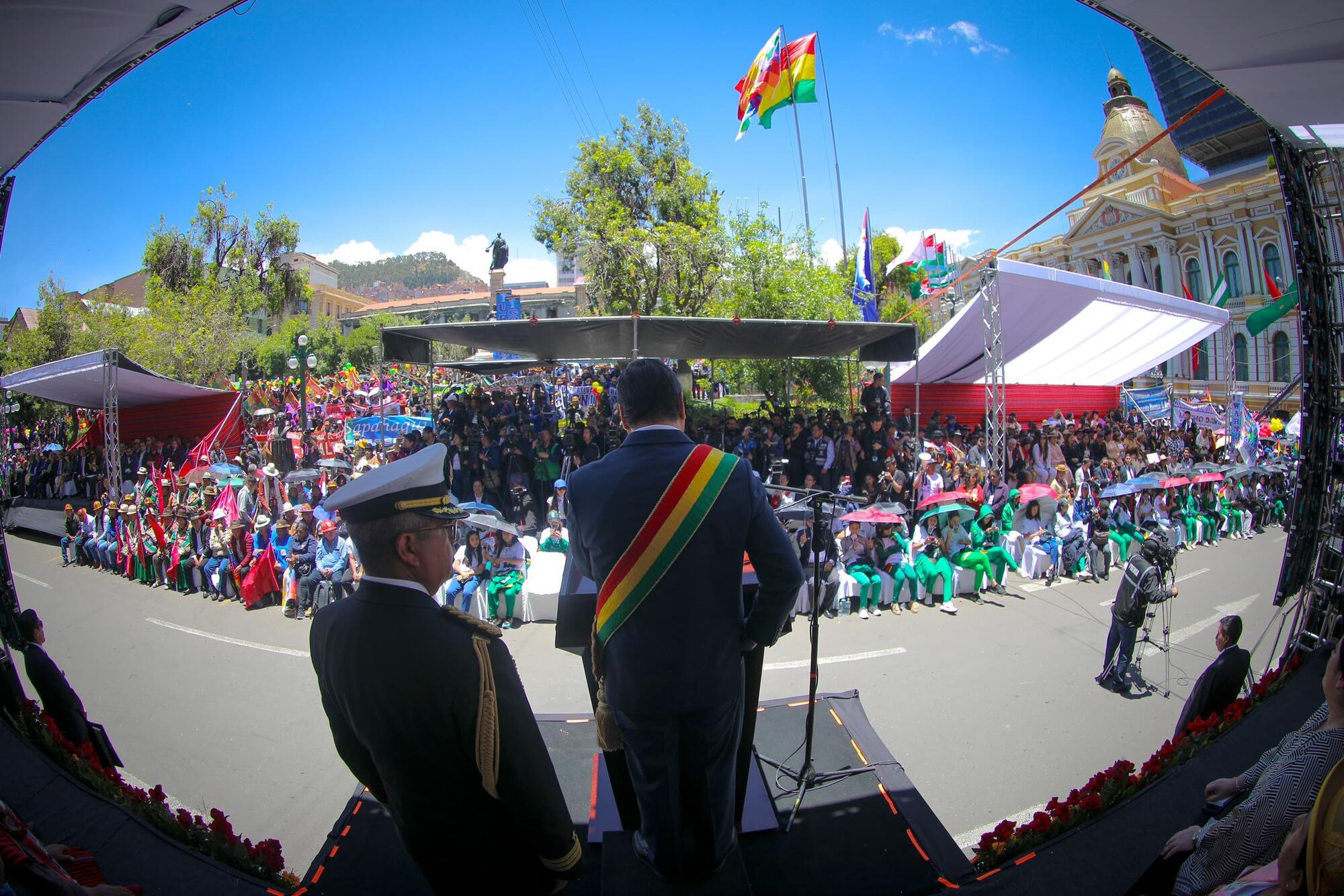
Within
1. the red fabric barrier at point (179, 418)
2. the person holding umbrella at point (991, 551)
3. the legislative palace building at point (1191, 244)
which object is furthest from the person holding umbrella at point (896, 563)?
the red fabric barrier at point (179, 418)

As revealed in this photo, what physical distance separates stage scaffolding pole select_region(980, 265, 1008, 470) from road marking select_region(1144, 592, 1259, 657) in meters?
3.03

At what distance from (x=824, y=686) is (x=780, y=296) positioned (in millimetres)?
14064

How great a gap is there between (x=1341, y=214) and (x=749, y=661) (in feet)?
12.8

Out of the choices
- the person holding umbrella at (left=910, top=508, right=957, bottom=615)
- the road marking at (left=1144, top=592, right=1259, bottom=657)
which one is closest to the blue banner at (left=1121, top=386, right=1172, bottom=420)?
the road marking at (left=1144, top=592, right=1259, bottom=657)

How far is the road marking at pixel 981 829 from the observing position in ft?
9.75

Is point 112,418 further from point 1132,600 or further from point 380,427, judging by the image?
point 1132,600

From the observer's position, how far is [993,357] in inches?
330

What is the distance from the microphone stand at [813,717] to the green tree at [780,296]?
45.3ft

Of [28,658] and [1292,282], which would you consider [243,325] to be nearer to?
[28,658]

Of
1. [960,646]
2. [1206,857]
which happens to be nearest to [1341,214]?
[1206,857]

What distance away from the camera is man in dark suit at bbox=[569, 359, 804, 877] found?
171 centimetres

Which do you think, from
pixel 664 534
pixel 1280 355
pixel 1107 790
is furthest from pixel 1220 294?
pixel 664 534

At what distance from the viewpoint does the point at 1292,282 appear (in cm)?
Result: 329

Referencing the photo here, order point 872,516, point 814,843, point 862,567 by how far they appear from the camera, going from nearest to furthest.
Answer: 1. point 814,843
2. point 872,516
3. point 862,567
